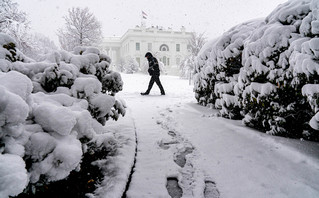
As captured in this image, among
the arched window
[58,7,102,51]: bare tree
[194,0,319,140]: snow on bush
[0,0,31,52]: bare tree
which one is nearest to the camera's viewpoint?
[194,0,319,140]: snow on bush

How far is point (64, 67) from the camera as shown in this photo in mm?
1985

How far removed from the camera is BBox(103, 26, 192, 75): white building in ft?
162

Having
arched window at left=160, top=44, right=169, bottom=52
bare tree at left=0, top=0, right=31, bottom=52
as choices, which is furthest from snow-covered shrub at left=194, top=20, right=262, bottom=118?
arched window at left=160, top=44, right=169, bottom=52

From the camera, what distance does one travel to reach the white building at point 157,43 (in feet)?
162

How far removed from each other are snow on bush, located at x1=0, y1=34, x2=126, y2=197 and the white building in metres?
47.5

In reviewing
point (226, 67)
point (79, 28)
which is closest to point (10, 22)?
point (79, 28)

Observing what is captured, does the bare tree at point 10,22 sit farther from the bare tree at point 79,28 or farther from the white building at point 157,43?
the white building at point 157,43

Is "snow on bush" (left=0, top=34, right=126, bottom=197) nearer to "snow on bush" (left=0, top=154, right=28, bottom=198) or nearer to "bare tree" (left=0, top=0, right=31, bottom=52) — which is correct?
"snow on bush" (left=0, top=154, right=28, bottom=198)

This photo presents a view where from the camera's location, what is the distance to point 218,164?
227cm

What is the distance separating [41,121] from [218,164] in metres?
1.87

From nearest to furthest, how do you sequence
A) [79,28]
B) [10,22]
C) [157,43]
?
[10,22]
[79,28]
[157,43]

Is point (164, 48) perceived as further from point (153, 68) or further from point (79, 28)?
point (153, 68)

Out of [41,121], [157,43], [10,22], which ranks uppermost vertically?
[157,43]

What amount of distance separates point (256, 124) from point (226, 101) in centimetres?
80
